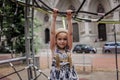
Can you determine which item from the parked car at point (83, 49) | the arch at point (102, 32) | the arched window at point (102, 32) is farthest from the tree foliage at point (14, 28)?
the arch at point (102, 32)

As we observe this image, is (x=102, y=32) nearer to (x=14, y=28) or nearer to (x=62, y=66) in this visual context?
(x=14, y=28)

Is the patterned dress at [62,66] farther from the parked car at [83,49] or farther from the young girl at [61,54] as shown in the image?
the parked car at [83,49]

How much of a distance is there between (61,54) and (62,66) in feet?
0.48

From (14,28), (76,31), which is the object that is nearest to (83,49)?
(76,31)

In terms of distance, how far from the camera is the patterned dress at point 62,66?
4230mm

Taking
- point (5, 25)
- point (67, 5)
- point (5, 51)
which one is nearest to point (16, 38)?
point (5, 25)

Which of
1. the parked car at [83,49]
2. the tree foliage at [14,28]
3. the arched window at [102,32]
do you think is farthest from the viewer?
the arched window at [102,32]

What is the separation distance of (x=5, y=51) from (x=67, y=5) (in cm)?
2689

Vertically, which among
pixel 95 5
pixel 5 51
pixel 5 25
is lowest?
pixel 5 51

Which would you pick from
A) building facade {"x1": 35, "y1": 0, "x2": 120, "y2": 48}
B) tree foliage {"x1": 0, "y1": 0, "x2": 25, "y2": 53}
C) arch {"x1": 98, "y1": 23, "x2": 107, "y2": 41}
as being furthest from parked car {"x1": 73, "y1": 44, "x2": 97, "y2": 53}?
tree foliage {"x1": 0, "y1": 0, "x2": 25, "y2": 53}

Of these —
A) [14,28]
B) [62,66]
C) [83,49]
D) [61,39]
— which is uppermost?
[14,28]

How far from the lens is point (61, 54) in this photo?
425cm

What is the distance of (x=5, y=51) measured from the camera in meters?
27.2

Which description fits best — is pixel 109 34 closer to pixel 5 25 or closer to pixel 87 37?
pixel 87 37
